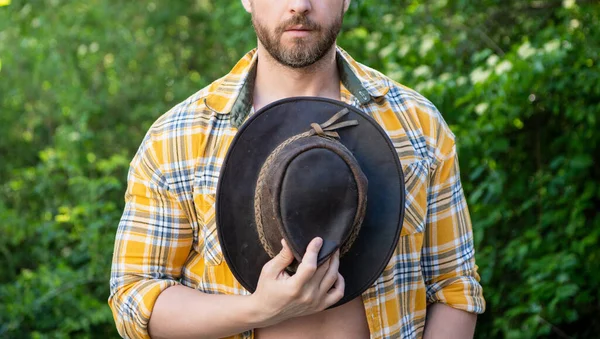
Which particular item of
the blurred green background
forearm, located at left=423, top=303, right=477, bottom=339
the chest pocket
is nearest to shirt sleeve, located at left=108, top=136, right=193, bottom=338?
the chest pocket

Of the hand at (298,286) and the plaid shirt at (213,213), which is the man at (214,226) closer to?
the plaid shirt at (213,213)

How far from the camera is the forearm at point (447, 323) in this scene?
2139mm

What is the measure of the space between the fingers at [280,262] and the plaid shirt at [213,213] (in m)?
0.28

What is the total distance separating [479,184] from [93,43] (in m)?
3.46

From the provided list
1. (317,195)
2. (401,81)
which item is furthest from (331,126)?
(401,81)

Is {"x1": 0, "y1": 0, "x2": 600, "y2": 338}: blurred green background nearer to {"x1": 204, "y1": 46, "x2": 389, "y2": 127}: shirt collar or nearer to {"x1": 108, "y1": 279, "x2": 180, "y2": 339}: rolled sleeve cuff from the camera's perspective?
{"x1": 204, "y1": 46, "x2": 389, "y2": 127}: shirt collar

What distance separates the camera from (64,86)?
6234 millimetres

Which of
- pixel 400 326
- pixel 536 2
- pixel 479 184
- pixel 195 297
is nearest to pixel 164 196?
pixel 195 297

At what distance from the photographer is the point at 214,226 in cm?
201

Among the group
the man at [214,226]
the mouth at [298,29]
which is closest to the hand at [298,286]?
the man at [214,226]

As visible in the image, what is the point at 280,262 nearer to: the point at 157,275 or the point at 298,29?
the point at 157,275

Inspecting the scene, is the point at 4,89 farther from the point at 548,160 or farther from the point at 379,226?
the point at 379,226

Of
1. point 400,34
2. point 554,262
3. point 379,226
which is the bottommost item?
point 554,262

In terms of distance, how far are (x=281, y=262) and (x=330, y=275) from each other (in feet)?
0.35
